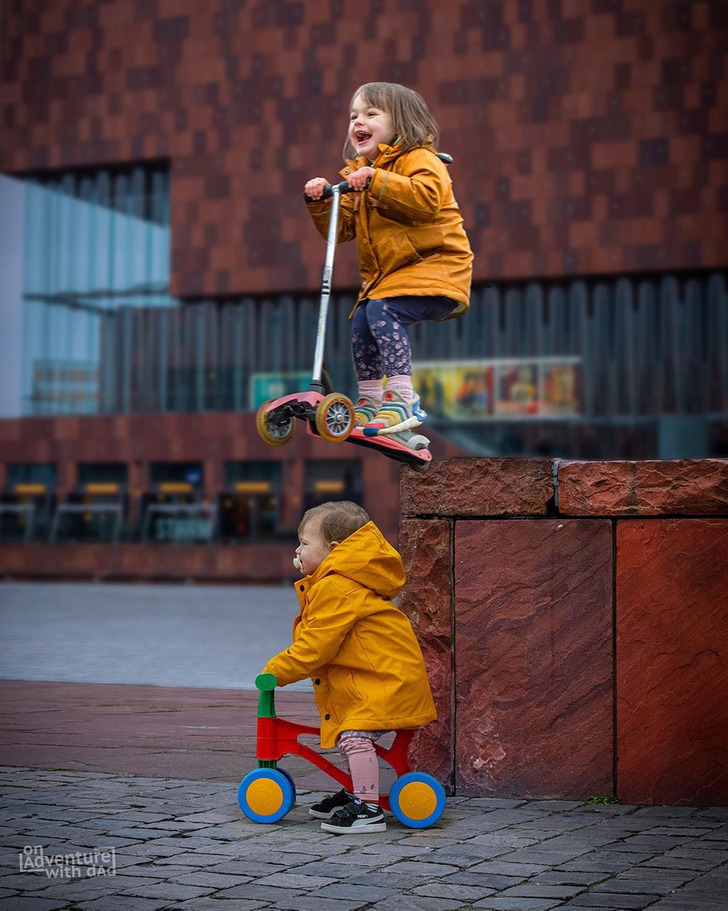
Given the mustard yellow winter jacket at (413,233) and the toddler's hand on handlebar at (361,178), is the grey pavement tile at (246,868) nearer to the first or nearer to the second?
the mustard yellow winter jacket at (413,233)

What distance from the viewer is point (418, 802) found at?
17.6ft

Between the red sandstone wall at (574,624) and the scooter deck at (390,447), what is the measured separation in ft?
0.99

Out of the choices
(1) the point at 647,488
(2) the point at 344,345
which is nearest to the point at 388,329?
(1) the point at 647,488

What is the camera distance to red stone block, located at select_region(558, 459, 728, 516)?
5930 millimetres

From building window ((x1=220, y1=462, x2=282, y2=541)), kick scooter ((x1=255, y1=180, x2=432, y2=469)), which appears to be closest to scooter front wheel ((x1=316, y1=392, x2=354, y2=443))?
kick scooter ((x1=255, y1=180, x2=432, y2=469))

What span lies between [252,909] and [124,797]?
1.94 m

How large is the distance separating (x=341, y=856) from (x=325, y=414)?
5.50 ft

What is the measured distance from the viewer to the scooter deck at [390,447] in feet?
18.5

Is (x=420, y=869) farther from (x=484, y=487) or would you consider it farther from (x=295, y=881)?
(x=484, y=487)

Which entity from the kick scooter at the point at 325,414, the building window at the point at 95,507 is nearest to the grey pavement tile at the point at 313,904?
the kick scooter at the point at 325,414

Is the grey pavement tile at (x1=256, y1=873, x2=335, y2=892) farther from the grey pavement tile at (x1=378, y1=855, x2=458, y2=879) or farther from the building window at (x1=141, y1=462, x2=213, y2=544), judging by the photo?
the building window at (x1=141, y1=462, x2=213, y2=544)

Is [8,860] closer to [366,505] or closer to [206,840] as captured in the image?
[206,840]

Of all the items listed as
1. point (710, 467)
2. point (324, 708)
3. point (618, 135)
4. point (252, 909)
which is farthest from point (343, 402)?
point (618, 135)

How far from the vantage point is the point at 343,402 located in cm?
547
